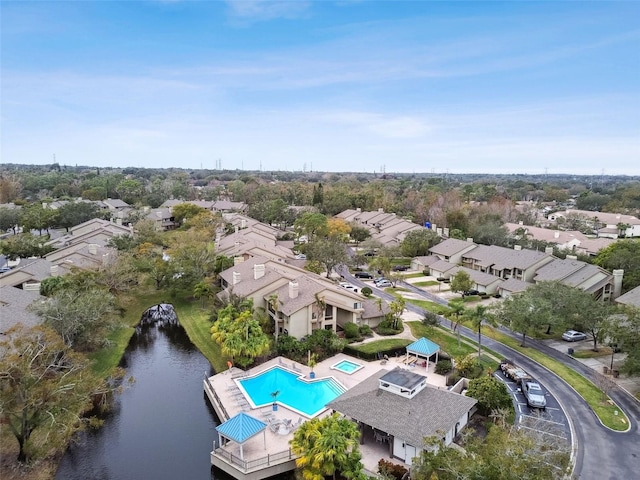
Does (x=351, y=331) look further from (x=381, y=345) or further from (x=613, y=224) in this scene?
(x=613, y=224)

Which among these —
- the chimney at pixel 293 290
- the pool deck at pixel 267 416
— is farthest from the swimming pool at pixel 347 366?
the chimney at pixel 293 290

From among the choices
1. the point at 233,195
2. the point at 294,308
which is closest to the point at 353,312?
the point at 294,308

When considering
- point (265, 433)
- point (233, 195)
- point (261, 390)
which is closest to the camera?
point (265, 433)

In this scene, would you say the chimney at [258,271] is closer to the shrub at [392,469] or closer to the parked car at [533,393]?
the shrub at [392,469]

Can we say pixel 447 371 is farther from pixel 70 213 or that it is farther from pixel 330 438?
pixel 70 213

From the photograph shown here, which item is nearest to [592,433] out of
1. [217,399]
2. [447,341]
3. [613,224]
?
[447,341]

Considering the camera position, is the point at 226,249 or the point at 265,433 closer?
the point at 265,433
